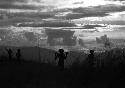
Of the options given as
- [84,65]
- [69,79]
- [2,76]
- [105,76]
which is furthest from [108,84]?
[2,76]

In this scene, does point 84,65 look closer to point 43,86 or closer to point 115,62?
point 115,62

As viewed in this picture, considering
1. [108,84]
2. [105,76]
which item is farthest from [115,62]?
[108,84]

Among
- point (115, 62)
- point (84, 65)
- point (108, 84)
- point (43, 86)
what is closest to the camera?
point (108, 84)

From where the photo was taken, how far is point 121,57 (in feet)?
60.4

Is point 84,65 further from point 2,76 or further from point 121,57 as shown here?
point 2,76

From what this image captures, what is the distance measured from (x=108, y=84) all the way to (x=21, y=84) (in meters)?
4.40

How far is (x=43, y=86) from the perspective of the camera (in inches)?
657

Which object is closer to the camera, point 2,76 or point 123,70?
point 123,70

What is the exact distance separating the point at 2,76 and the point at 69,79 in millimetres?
4381

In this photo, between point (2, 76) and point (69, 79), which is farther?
point (2, 76)

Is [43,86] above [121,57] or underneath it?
underneath

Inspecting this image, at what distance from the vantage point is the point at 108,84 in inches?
612

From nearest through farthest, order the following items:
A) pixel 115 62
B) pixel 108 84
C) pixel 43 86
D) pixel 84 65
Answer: pixel 108 84
pixel 43 86
pixel 115 62
pixel 84 65

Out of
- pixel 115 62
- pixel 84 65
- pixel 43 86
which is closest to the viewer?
pixel 43 86
